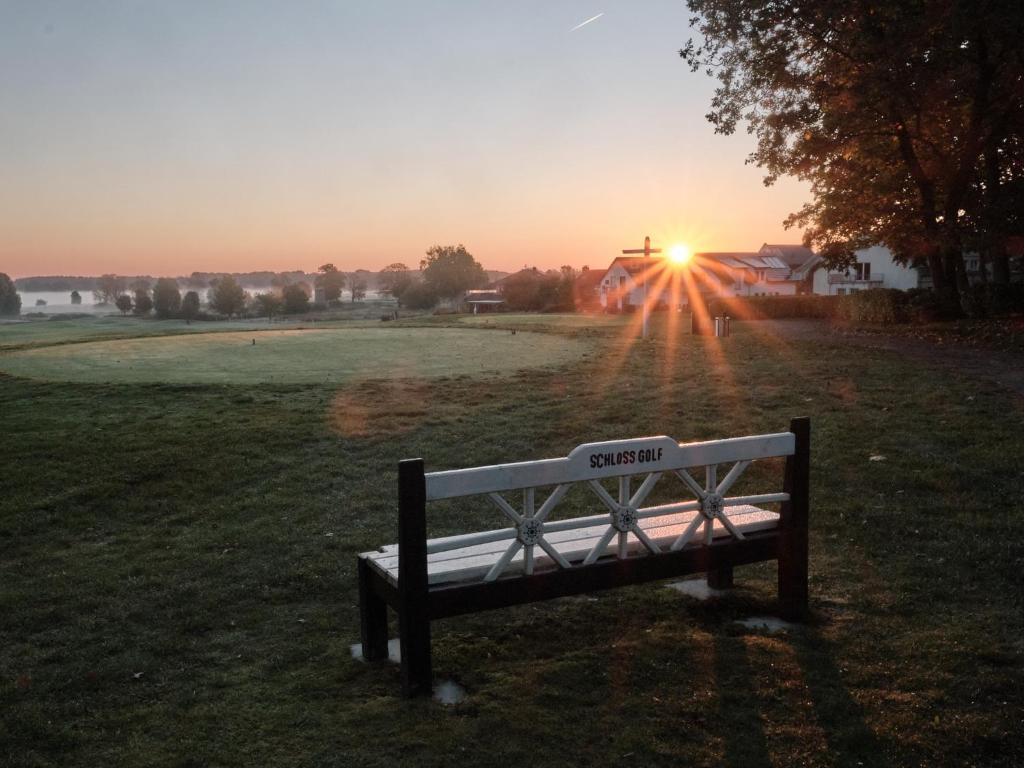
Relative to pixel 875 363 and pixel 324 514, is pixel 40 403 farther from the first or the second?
pixel 875 363

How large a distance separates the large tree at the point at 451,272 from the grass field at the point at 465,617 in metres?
120

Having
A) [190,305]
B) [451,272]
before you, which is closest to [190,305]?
[190,305]

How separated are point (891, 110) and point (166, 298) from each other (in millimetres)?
129907

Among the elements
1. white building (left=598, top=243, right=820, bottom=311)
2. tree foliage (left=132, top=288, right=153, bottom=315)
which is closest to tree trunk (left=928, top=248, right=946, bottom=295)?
white building (left=598, top=243, right=820, bottom=311)

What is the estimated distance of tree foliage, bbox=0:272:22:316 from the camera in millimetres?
136875

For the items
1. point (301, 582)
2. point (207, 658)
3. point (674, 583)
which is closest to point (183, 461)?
point (301, 582)

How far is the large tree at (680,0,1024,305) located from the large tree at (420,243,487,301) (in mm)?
100788

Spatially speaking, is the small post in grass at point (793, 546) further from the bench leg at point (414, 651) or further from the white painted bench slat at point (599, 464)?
the bench leg at point (414, 651)

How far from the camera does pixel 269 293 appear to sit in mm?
141875

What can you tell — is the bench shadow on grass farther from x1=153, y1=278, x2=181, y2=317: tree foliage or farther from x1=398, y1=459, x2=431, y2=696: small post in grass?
x1=153, y1=278, x2=181, y2=317: tree foliage

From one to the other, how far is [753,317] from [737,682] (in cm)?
3491

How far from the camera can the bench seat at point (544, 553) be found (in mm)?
4688

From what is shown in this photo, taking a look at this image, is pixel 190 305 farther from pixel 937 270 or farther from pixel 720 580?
pixel 720 580

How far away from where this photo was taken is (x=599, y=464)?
15.5 feet
